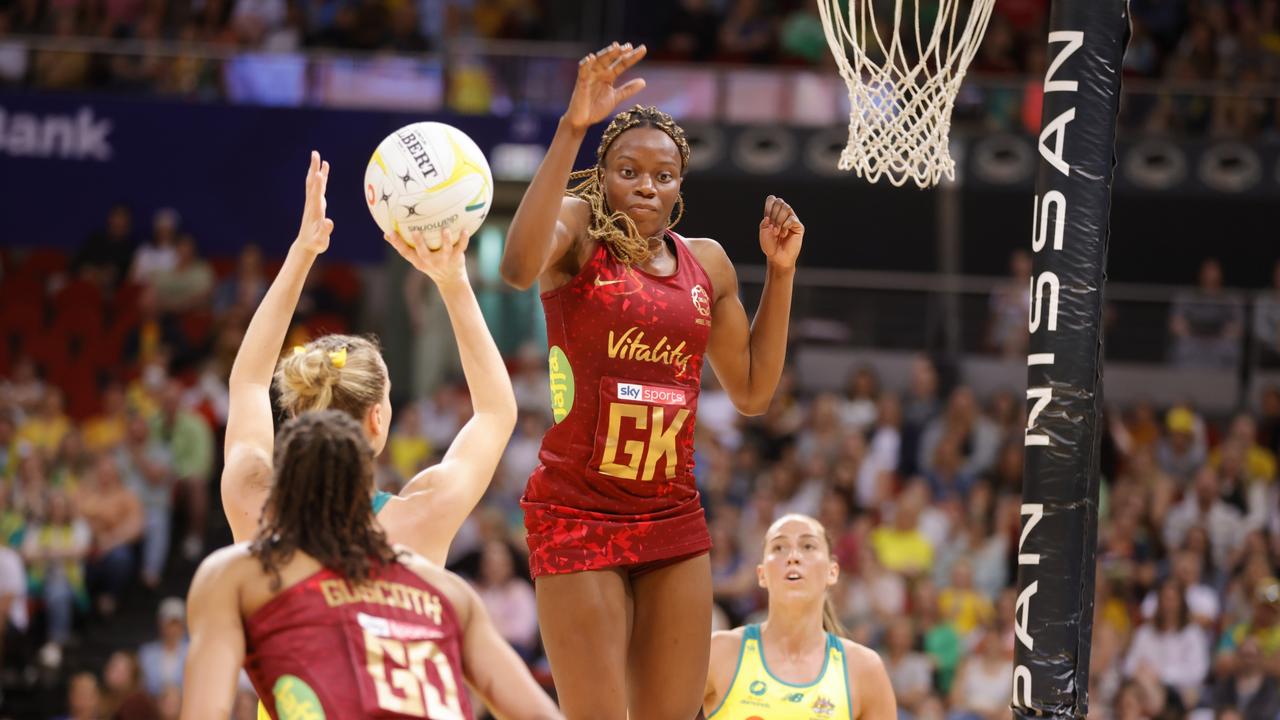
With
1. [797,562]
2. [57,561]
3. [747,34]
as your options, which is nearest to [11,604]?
[57,561]

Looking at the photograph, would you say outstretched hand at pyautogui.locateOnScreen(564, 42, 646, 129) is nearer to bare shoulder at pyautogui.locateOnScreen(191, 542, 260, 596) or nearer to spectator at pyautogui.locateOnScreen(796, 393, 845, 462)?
bare shoulder at pyautogui.locateOnScreen(191, 542, 260, 596)

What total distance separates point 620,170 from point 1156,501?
30.3ft

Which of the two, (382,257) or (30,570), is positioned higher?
(382,257)

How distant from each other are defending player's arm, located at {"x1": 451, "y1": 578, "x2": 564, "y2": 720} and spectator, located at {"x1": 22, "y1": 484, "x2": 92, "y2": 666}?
9670mm

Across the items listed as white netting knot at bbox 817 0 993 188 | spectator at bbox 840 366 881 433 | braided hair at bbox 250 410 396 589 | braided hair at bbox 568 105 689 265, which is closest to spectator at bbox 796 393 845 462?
spectator at bbox 840 366 881 433

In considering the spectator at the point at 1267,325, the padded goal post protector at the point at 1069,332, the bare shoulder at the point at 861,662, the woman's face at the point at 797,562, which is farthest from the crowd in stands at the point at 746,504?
the padded goal post protector at the point at 1069,332

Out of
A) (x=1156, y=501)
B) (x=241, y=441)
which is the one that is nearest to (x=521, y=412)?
(x=1156, y=501)

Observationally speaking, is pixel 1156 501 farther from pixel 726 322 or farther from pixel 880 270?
pixel 726 322

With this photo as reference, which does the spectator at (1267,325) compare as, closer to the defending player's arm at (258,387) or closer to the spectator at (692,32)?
the spectator at (692,32)

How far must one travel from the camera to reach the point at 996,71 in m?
16.3

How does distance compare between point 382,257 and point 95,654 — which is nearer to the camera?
point 95,654

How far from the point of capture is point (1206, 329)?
1510 centimetres

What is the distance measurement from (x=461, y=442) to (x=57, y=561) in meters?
9.31

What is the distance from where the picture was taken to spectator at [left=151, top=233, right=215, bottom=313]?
1531 centimetres
